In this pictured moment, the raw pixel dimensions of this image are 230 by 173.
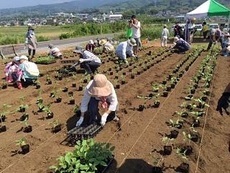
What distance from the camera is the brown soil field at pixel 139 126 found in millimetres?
5008

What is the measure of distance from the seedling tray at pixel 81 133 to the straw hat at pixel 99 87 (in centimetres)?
58

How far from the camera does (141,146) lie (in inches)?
216

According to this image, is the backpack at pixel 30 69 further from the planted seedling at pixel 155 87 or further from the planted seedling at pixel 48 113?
the planted seedling at pixel 155 87

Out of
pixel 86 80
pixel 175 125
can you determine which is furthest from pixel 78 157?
pixel 86 80

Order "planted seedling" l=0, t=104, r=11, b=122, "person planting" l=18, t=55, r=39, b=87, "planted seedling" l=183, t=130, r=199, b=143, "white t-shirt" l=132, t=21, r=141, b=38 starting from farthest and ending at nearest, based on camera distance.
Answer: "white t-shirt" l=132, t=21, r=141, b=38, "person planting" l=18, t=55, r=39, b=87, "planted seedling" l=0, t=104, r=11, b=122, "planted seedling" l=183, t=130, r=199, b=143

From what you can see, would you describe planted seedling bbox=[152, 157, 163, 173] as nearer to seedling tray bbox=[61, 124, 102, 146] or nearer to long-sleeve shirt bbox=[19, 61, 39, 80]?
seedling tray bbox=[61, 124, 102, 146]

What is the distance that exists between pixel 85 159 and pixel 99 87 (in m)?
1.31

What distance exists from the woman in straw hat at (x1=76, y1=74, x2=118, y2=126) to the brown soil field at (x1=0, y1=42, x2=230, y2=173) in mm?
342

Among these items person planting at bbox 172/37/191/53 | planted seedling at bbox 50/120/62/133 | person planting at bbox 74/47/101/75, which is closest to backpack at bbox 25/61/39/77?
person planting at bbox 74/47/101/75

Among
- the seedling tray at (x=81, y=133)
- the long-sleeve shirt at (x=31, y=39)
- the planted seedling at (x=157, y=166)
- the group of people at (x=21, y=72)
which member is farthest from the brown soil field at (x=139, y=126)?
the long-sleeve shirt at (x=31, y=39)

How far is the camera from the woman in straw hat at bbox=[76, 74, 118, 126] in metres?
5.40

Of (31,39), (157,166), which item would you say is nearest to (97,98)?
(157,166)

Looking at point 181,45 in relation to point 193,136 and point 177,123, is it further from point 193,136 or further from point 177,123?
point 193,136

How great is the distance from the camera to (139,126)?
6.36 meters
